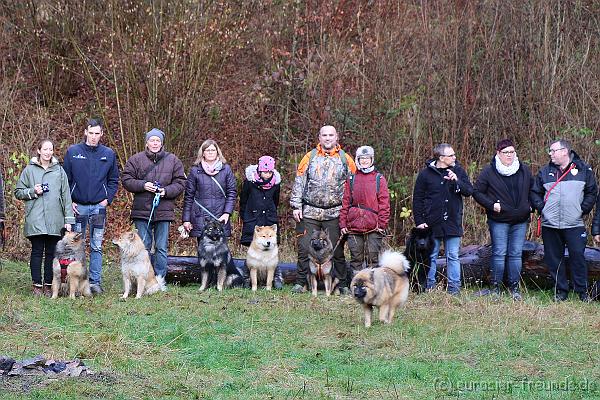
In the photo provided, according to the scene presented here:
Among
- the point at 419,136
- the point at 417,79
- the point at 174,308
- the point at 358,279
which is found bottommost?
the point at 174,308

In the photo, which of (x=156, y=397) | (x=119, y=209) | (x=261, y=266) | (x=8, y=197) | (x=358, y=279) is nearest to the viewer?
(x=156, y=397)

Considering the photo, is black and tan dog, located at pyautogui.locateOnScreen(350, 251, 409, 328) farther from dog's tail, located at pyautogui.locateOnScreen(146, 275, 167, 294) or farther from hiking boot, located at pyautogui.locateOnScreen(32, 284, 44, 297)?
hiking boot, located at pyautogui.locateOnScreen(32, 284, 44, 297)

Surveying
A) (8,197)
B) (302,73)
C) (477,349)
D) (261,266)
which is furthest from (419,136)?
(477,349)

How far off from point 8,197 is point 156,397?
Result: 8.66 meters

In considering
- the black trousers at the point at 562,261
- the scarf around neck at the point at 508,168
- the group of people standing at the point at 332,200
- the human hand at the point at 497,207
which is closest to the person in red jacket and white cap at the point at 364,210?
the group of people standing at the point at 332,200

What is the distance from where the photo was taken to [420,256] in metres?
9.48

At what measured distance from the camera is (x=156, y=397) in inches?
204

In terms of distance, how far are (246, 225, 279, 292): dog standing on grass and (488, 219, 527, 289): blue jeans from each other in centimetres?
257

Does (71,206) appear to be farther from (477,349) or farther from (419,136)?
(419,136)

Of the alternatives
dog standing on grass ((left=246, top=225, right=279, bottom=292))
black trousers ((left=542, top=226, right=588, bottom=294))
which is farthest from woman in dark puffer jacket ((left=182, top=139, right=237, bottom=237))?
black trousers ((left=542, top=226, right=588, bottom=294))

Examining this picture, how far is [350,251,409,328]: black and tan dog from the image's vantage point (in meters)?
7.45

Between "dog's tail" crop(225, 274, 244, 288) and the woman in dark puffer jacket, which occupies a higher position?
the woman in dark puffer jacket

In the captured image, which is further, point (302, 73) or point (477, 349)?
point (302, 73)

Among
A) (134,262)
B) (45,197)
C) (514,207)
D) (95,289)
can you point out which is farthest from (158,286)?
(514,207)
